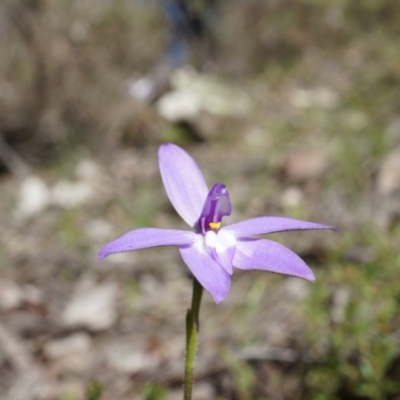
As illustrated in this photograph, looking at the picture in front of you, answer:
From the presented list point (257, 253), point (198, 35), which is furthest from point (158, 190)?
point (198, 35)

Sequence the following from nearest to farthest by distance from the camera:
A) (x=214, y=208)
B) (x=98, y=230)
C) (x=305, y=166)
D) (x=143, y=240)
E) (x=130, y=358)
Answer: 1. (x=143, y=240)
2. (x=214, y=208)
3. (x=130, y=358)
4. (x=98, y=230)
5. (x=305, y=166)

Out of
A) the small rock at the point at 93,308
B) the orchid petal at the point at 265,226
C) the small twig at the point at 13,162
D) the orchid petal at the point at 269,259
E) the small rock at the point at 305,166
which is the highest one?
the small twig at the point at 13,162

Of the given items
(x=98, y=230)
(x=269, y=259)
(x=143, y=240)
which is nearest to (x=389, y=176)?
(x=98, y=230)

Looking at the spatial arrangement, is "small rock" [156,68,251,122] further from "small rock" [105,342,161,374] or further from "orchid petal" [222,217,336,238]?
"orchid petal" [222,217,336,238]

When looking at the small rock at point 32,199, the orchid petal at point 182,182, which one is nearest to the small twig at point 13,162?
the small rock at point 32,199

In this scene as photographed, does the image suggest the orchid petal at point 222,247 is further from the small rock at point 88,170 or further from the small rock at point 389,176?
the small rock at point 88,170

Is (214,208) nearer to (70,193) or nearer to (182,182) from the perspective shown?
(182,182)

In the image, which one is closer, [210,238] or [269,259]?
[269,259]
